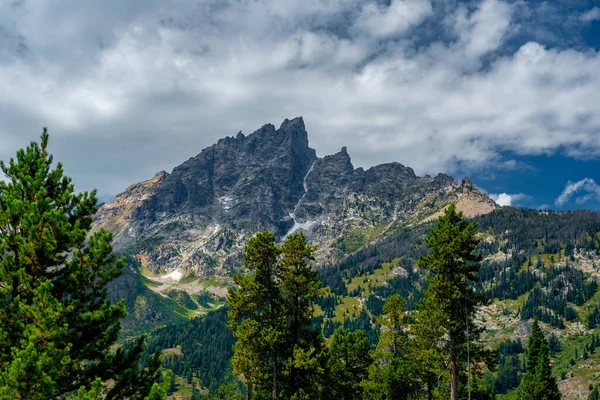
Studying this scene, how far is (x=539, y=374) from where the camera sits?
67750mm

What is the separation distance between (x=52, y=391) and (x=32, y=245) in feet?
17.9

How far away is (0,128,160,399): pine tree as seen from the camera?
47.7 ft

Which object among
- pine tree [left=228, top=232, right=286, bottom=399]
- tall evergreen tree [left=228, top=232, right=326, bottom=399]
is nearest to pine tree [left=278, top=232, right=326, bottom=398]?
tall evergreen tree [left=228, top=232, right=326, bottom=399]

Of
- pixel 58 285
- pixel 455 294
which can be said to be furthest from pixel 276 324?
pixel 58 285

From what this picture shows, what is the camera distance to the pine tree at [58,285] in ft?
47.7

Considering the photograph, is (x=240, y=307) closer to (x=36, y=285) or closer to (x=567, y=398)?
(x=36, y=285)

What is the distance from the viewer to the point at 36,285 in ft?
52.2

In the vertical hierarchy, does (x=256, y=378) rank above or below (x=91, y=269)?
below

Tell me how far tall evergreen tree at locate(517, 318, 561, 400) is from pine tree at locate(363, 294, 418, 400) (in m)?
31.3

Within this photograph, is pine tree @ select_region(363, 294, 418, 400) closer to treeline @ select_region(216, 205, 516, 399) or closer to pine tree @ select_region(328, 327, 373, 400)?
pine tree @ select_region(328, 327, 373, 400)

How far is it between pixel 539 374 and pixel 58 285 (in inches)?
2988

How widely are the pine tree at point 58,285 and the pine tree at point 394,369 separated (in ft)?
119

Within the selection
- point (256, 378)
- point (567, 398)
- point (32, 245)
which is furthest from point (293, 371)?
point (567, 398)

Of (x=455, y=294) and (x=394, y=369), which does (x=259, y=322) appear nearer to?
(x=455, y=294)
